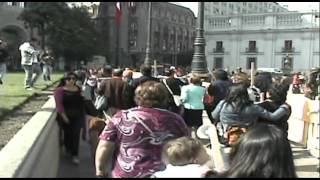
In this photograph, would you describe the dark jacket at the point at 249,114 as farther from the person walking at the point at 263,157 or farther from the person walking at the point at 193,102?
the person walking at the point at 263,157

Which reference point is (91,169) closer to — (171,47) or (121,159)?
(121,159)

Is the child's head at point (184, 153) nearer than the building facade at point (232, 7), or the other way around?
the child's head at point (184, 153)

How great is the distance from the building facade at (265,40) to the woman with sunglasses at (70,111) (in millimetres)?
91455

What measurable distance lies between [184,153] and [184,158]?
0.03m

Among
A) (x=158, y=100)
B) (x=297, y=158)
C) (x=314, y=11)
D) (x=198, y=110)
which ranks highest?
(x=314, y=11)

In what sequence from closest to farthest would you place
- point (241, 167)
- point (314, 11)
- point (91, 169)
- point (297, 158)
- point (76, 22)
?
point (241, 167)
point (91, 169)
point (297, 158)
point (76, 22)
point (314, 11)

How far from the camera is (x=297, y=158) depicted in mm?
10680

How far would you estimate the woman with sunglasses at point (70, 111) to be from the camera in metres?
9.37

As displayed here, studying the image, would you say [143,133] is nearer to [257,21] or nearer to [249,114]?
[249,114]

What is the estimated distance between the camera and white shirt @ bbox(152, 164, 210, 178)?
3.53 m

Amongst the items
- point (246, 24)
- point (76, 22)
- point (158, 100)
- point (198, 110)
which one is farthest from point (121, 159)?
point (246, 24)

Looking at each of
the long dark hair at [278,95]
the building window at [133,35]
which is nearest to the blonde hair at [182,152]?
the long dark hair at [278,95]

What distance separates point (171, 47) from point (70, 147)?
94604 millimetres

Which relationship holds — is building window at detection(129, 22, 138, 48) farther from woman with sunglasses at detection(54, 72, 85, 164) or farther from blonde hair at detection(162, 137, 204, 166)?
blonde hair at detection(162, 137, 204, 166)
